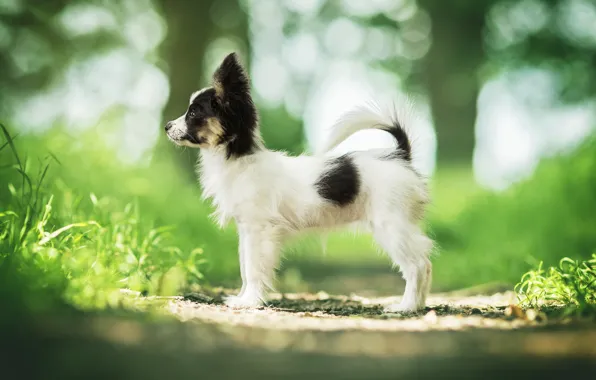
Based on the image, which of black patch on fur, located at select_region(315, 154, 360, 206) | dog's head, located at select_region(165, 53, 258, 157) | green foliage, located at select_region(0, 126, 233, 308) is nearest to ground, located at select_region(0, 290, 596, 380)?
green foliage, located at select_region(0, 126, 233, 308)

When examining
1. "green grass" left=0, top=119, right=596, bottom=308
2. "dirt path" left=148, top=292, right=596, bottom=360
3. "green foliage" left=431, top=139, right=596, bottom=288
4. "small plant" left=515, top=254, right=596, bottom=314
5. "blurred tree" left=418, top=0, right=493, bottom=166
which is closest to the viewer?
"dirt path" left=148, top=292, right=596, bottom=360

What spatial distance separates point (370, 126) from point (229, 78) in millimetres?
1343

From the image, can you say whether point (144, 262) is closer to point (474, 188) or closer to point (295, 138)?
point (474, 188)

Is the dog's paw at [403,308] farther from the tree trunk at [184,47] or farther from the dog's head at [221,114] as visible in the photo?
the tree trunk at [184,47]

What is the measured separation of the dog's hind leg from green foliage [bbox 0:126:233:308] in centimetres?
179

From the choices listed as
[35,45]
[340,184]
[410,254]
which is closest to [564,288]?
[410,254]

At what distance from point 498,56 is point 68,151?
45.8 ft

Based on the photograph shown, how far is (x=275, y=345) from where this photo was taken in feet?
10.3

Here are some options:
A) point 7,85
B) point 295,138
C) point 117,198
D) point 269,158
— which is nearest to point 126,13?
point 7,85

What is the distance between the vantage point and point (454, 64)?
18531mm

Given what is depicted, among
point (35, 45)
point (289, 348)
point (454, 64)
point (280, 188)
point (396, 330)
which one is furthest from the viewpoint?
point (454, 64)

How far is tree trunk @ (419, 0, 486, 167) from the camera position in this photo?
18.5 meters

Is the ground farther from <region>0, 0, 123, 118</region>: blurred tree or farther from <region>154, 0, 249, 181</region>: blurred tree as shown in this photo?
<region>0, 0, 123, 118</region>: blurred tree

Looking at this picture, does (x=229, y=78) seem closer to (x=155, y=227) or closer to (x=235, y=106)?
(x=235, y=106)
